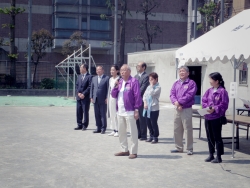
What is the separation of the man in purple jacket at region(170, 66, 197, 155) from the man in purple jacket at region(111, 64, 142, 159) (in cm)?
98

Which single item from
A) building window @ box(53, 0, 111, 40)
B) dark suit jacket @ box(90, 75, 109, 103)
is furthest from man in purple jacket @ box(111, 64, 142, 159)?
building window @ box(53, 0, 111, 40)

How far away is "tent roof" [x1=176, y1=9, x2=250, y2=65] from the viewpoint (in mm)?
8333

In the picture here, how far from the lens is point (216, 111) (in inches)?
321

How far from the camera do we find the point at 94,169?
757 centimetres

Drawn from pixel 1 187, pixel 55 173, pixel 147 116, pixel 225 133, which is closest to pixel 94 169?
pixel 55 173

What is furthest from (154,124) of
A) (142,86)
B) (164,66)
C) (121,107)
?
(164,66)

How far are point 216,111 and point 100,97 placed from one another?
14.7 ft

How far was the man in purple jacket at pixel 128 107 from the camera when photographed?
336 inches

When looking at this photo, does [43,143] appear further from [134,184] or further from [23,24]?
[23,24]

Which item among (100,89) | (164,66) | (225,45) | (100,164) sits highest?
(164,66)

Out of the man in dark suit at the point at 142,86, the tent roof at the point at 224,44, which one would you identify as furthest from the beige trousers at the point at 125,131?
the tent roof at the point at 224,44

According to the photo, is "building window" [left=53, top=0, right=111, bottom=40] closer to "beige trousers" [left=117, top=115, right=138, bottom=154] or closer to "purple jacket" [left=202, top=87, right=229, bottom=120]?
"beige trousers" [left=117, top=115, right=138, bottom=154]

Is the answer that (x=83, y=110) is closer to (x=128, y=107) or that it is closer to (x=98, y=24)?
(x=128, y=107)

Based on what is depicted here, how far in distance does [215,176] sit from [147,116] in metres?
3.53
